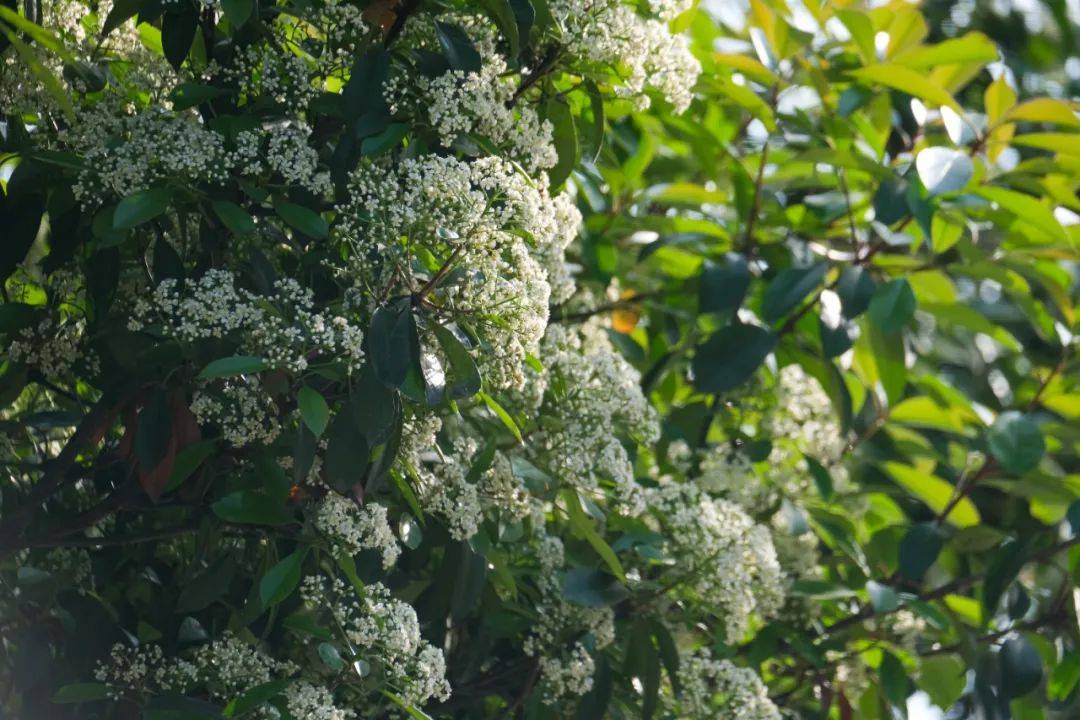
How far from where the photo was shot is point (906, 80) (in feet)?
8.76

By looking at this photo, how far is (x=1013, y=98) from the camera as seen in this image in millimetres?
2869

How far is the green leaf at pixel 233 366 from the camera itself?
1.58 m

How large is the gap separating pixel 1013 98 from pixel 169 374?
1904 mm

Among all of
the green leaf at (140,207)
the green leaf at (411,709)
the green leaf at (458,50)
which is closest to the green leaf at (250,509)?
the green leaf at (411,709)

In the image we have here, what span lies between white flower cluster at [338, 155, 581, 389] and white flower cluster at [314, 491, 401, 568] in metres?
0.24

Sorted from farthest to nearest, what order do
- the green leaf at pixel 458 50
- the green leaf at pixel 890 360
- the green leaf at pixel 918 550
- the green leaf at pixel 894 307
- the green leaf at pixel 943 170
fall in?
the green leaf at pixel 890 360, the green leaf at pixel 918 550, the green leaf at pixel 894 307, the green leaf at pixel 943 170, the green leaf at pixel 458 50

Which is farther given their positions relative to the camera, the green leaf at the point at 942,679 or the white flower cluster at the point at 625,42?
the green leaf at the point at 942,679

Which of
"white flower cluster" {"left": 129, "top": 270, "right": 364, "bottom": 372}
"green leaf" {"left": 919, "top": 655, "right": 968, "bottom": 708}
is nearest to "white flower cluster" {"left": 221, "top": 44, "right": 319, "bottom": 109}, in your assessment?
"white flower cluster" {"left": 129, "top": 270, "right": 364, "bottom": 372}

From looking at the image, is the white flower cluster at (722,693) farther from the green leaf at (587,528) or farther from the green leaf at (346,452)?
the green leaf at (346,452)

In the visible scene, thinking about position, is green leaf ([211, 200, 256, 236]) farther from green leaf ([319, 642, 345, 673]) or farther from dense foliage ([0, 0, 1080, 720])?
green leaf ([319, 642, 345, 673])

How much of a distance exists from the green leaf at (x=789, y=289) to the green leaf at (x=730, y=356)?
0.05 meters

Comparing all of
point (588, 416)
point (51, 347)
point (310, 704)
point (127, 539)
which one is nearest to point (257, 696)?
point (310, 704)

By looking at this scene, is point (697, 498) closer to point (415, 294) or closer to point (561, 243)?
point (561, 243)

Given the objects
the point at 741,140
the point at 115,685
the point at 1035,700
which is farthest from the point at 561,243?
the point at 1035,700
